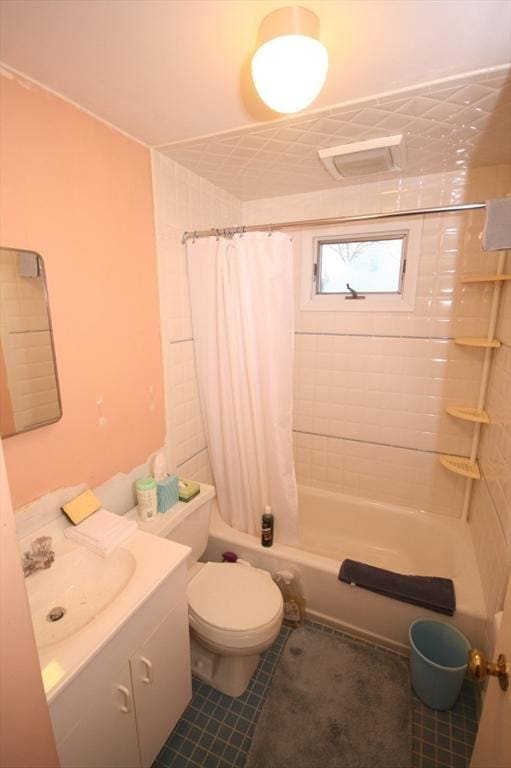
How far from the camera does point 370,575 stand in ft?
5.40

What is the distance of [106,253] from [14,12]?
647 mm

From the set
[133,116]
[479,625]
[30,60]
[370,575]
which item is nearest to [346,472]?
[370,575]

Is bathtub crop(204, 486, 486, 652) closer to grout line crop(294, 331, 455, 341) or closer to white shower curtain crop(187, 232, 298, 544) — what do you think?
white shower curtain crop(187, 232, 298, 544)

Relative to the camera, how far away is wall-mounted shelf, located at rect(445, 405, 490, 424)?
1.79 meters

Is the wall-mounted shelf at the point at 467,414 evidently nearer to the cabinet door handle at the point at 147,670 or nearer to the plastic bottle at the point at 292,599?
the plastic bottle at the point at 292,599

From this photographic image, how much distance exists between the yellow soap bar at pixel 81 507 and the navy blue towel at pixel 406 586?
3.80ft

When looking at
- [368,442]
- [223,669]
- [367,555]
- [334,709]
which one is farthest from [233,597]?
[368,442]

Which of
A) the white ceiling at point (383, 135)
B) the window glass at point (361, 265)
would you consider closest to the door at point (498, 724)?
the white ceiling at point (383, 135)

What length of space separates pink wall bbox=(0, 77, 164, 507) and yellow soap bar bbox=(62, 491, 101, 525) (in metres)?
0.07

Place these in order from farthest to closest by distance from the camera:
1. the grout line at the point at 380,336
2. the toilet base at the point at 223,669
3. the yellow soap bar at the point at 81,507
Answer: the grout line at the point at 380,336
the toilet base at the point at 223,669
the yellow soap bar at the point at 81,507

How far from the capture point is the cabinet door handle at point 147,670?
106 centimetres

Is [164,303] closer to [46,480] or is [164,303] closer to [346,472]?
[46,480]

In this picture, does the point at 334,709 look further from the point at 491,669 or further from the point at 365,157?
the point at 365,157

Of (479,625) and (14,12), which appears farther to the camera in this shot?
(479,625)
